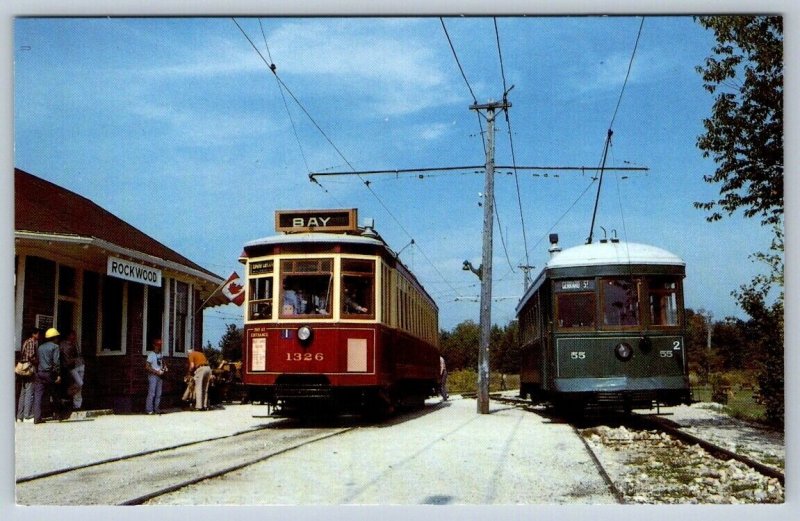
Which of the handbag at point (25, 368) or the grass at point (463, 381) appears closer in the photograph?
the handbag at point (25, 368)

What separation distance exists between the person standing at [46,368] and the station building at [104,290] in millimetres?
215

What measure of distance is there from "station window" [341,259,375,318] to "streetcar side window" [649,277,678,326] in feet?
12.1

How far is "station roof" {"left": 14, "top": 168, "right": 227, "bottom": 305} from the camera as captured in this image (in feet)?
28.2

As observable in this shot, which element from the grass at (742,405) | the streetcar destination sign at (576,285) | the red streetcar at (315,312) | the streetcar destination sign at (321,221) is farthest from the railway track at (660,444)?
the streetcar destination sign at (321,221)

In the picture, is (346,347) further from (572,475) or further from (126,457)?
(572,475)

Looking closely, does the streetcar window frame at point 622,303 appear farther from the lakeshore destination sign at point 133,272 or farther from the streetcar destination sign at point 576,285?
the lakeshore destination sign at point 133,272

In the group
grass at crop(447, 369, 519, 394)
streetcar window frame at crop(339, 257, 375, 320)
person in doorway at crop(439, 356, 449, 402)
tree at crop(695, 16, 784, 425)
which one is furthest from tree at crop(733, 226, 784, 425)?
grass at crop(447, 369, 519, 394)

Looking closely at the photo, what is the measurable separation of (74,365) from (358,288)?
3681 millimetres

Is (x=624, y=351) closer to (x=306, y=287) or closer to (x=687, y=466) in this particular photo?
(x=687, y=466)

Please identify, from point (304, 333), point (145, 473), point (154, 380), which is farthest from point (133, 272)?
Result: point (145, 473)

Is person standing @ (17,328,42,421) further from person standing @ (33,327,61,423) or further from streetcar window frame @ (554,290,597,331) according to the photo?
streetcar window frame @ (554,290,597,331)

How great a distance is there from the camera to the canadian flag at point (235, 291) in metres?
11.9

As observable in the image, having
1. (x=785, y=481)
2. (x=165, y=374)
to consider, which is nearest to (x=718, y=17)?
(x=785, y=481)

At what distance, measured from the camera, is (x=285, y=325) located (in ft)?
38.3
